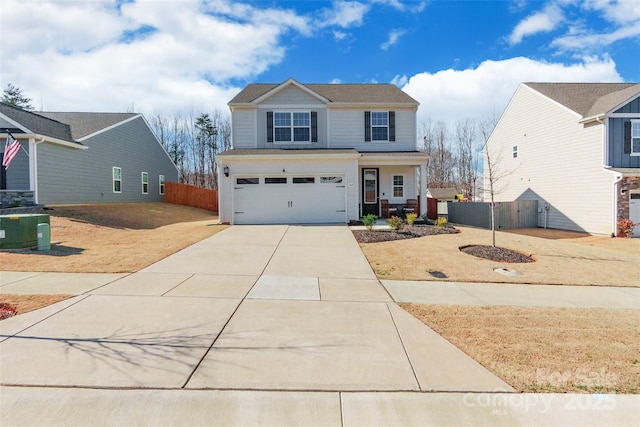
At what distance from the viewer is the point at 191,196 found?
1051 inches

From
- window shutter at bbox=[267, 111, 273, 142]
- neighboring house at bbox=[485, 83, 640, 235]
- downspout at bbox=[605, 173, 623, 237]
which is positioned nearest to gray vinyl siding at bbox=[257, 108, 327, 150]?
window shutter at bbox=[267, 111, 273, 142]

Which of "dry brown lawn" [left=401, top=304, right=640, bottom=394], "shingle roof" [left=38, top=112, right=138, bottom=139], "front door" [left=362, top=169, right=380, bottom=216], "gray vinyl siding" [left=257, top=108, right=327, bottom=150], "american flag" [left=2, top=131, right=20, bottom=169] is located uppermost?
"shingle roof" [left=38, top=112, right=138, bottom=139]

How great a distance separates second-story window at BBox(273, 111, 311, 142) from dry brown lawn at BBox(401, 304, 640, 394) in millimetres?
13463

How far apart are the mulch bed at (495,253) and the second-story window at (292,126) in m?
10.4

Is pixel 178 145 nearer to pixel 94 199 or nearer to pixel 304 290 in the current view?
pixel 94 199

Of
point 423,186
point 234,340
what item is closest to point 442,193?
point 423,186

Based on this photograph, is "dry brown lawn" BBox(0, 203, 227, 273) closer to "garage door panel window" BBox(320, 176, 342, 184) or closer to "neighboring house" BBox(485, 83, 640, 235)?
"garage door panel window" BBox(320, 176, 342, 184)

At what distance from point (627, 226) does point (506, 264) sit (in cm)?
994

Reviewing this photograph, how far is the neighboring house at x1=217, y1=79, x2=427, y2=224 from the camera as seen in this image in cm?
1531

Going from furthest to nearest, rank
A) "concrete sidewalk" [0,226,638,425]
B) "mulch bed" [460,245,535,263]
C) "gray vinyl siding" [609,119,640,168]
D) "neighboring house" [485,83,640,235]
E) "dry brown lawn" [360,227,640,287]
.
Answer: "gray vinyl siding" [609,119,640,168] < "neighboring house" [485,83,640,235] < "mulch bed" [460,245,535,263] < "dry brown lawn" [360,227,640,287] < "concrete sidewalk" [0,226,638,425]

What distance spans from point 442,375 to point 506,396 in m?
0.57

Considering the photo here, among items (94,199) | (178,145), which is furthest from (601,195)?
(178,145)

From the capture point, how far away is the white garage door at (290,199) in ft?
50.3

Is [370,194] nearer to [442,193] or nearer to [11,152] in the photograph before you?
[11,152]
